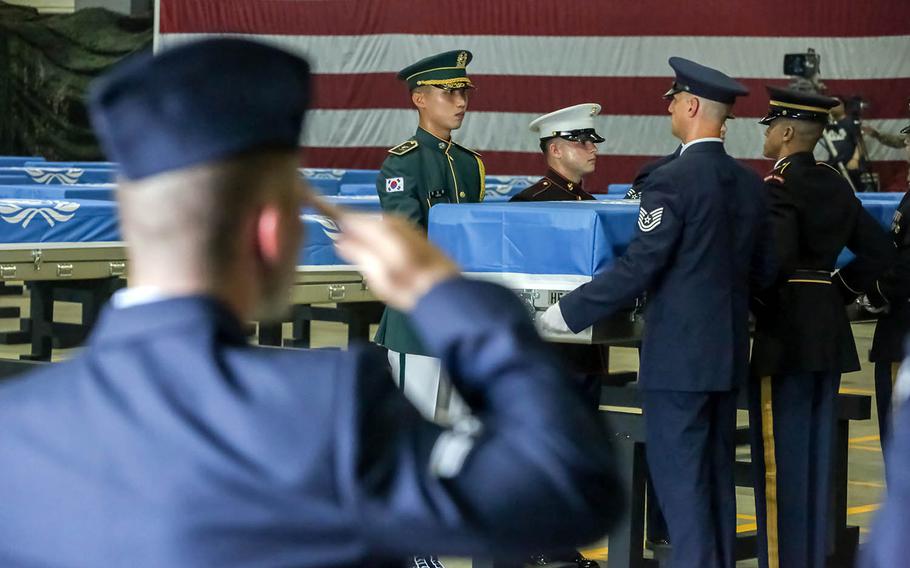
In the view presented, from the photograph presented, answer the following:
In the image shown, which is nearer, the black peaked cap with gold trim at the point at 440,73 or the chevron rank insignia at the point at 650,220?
the chevron rank insignia at the point at 650,220

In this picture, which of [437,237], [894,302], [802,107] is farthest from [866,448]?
[437,237]

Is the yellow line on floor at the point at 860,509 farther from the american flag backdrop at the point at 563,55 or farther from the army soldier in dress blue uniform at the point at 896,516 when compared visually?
the american flag backdrop at the point at 563,55

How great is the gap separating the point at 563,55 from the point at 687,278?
31.3ft

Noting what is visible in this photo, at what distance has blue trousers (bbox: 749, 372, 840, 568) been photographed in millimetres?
3826

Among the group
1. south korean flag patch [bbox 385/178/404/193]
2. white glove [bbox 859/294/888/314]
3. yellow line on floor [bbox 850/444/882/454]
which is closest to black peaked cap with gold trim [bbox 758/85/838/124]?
white glove [bbox 859/294/888/314]

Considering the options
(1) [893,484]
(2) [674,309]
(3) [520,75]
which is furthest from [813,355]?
(3) [520,75]

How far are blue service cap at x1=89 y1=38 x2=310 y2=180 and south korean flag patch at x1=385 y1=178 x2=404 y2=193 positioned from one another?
324 centimetres

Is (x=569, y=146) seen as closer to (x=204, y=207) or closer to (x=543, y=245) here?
(x=543, y=245)

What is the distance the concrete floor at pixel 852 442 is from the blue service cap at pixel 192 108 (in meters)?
2.19

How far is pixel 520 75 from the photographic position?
13.0 m

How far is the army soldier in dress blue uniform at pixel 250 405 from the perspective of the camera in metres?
0.91

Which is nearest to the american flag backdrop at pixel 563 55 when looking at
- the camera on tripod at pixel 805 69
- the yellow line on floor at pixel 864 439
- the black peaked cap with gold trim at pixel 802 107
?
the camera on tripod at pixel 805 69

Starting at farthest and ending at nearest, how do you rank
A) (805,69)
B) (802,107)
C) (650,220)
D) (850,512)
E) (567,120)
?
(805,69)
(850,512)
(567,120)
(802,107)
(650,220)

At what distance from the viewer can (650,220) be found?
11.5 ft
